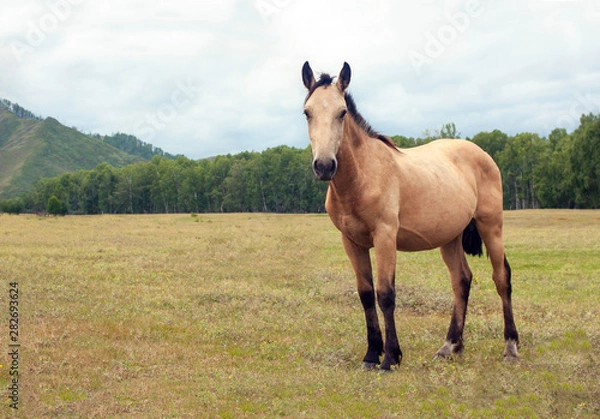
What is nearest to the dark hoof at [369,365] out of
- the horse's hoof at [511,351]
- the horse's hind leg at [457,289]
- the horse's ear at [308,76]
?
the horse's hind leg at [457,289]

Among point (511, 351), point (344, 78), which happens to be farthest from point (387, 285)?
point (344, 78)

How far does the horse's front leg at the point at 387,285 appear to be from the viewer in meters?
7.27

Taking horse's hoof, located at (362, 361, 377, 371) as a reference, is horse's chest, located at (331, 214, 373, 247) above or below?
above

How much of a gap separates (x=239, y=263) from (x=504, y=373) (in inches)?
558

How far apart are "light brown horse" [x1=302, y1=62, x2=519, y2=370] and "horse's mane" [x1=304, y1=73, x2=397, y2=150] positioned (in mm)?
15

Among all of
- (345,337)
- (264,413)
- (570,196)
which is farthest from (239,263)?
(570,196)

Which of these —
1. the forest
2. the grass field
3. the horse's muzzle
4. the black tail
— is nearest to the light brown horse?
the horse's muzzle

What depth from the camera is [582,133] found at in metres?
71.8

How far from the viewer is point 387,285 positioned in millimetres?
7367

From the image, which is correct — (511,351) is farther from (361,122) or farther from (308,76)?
(308,76)

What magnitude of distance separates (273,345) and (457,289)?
335 cm

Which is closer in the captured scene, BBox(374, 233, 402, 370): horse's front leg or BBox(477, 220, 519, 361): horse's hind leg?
BBox(374, 233, 402, 370): horse's front leg

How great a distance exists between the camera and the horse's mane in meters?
7.20

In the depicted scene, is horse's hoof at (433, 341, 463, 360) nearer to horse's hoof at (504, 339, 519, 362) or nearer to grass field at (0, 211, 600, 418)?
grass field at (0, 211, 600, 418)
